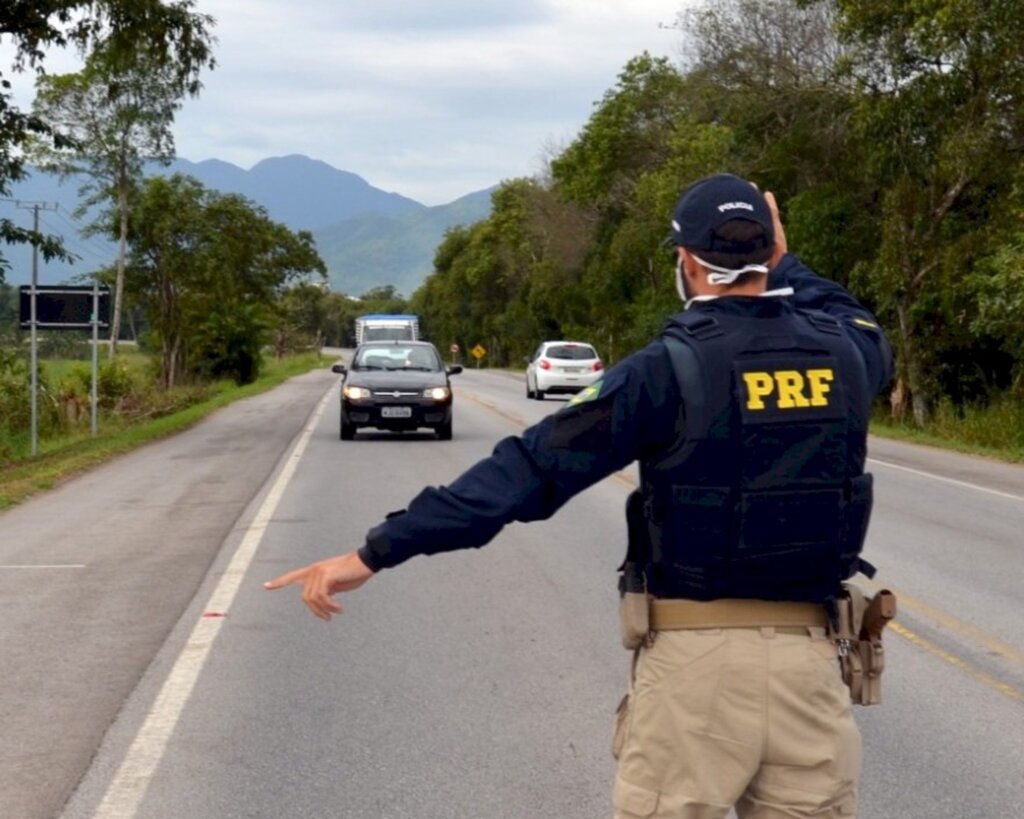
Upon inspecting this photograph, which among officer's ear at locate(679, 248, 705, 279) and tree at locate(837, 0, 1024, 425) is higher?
tree at locate(837, 0, 1024, 425)

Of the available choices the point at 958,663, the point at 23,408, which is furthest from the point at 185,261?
the point at 958,663

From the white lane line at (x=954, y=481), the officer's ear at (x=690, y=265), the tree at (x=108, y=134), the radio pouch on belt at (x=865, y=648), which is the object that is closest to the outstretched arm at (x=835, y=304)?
the officer's ear at (x=690, y=265)

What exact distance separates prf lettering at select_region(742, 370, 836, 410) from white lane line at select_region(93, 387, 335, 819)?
334cm

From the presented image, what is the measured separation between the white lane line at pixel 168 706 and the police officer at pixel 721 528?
2.98 metres

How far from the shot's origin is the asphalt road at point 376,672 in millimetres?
5984

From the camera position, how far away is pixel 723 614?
325cm

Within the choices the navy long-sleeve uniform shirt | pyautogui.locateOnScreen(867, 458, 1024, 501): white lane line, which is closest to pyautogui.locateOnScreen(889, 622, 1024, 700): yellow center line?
the navy long-sleeve uniform shirt

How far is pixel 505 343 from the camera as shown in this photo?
108000 millimetres

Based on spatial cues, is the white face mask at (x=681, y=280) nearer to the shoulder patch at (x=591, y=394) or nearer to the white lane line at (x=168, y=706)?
the shoulder patch at (x=591, y=394)

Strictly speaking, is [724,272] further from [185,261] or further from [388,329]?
[388,329]

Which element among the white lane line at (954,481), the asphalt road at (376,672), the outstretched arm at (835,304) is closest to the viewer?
the outstretched arm at (835,304)

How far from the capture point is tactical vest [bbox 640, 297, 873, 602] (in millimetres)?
3207

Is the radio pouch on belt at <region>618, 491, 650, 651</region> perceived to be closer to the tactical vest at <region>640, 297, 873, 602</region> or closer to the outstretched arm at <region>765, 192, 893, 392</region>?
the tactical vest at <region>640, 297, 873, 602</region>

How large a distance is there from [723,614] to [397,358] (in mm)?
23722
